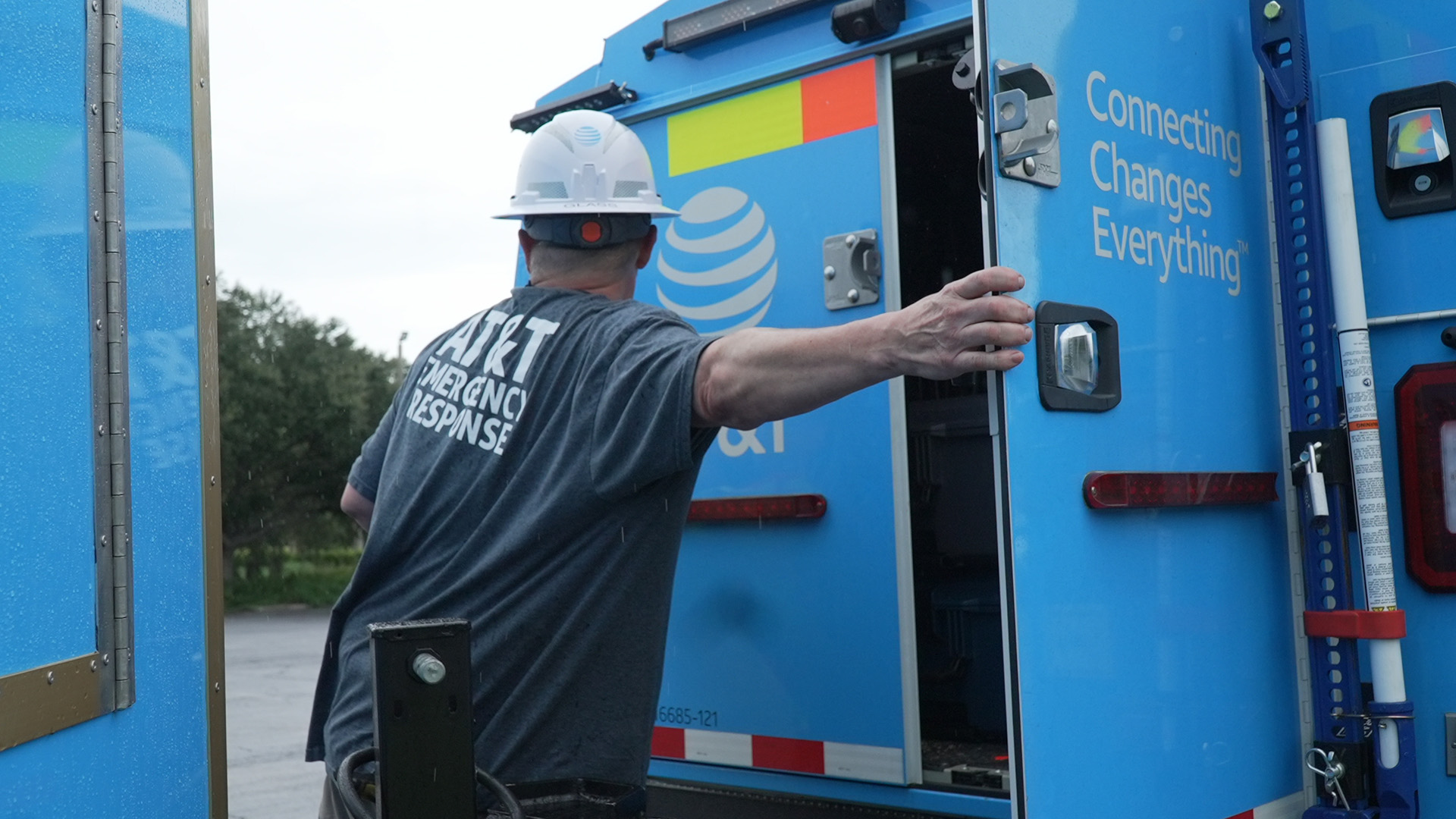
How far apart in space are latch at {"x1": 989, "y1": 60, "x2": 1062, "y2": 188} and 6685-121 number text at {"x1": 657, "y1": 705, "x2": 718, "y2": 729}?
1.69 metres

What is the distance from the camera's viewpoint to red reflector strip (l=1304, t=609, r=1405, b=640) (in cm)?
224

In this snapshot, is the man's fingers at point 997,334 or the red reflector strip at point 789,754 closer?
the man's fingers at point 997,334

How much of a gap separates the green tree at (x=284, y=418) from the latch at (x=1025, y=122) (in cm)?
2809

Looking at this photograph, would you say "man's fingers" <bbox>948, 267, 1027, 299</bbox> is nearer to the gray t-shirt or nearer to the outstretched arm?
the outstretched arm

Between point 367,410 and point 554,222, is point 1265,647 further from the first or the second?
point 367,410

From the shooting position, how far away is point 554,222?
2635 mm

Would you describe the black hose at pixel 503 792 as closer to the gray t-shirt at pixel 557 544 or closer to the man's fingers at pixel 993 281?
the gray t-shirt at pixel 557 544

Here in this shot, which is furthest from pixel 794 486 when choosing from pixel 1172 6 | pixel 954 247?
pixel 1172 6

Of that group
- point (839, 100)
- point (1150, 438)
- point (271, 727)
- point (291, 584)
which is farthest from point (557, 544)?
point (291, 584)

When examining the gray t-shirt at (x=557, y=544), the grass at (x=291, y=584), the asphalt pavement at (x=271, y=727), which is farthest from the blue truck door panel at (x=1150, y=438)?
the grass at (x=291, y=584)

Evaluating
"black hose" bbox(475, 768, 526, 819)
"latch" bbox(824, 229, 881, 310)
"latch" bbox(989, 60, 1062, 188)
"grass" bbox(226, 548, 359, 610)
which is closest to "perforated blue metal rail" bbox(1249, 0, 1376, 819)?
"latch" bbox(989, 60, 1062, 188)

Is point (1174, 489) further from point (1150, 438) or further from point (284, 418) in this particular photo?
point (284, 418)

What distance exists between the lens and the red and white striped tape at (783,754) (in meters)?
2.78

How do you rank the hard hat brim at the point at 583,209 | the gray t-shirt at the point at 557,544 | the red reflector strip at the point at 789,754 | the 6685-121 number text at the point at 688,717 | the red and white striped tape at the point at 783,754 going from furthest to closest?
the 6685-121 number text at the point at 688,717
the red reflector strip at the point at 789,754
the red and white striped tape at the point at 783,754
the hard hat brim at the point at 583,209
the gray t-shirt at the point at 557,544
